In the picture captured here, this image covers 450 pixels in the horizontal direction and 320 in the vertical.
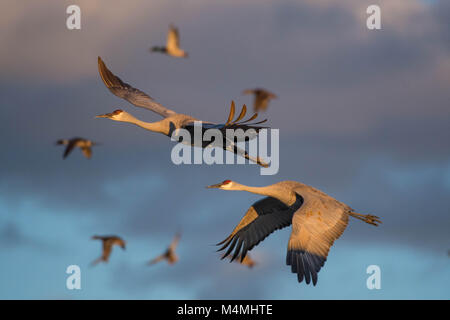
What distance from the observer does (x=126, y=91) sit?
19.7m

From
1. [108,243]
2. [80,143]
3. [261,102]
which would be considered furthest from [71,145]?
[261,102]

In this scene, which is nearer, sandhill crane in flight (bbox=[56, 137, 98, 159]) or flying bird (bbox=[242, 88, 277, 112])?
flying bird (bbox=[242, 88, 277, 112])

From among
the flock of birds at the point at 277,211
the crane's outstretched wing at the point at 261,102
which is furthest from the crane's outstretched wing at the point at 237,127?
the crane's outstretched wing at the point at 261,102

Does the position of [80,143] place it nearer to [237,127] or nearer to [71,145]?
[71,145]

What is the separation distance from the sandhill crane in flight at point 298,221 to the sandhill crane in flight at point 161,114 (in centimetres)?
111

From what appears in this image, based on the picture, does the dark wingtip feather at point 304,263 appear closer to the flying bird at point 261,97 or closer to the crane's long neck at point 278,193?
the crane's long neck at point 278,193

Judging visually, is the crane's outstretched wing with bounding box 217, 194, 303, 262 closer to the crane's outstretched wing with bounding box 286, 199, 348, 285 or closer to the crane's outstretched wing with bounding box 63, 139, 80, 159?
the crane's outstretched wing with bounding box 286, 199, 348, 285

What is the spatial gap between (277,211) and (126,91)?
523cm

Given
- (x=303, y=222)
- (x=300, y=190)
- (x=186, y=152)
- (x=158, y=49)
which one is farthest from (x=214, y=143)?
(x=158, y=49)

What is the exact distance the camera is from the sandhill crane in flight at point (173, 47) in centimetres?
2414

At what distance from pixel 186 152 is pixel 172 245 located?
9719 mm

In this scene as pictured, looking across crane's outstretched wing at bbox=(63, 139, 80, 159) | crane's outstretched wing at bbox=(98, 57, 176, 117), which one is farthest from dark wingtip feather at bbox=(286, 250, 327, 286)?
crane's outstretched wing at bbox=(63, 139, 80, 159)

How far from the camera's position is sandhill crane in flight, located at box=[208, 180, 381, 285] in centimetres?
1420

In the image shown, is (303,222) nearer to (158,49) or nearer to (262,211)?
(262,211)
